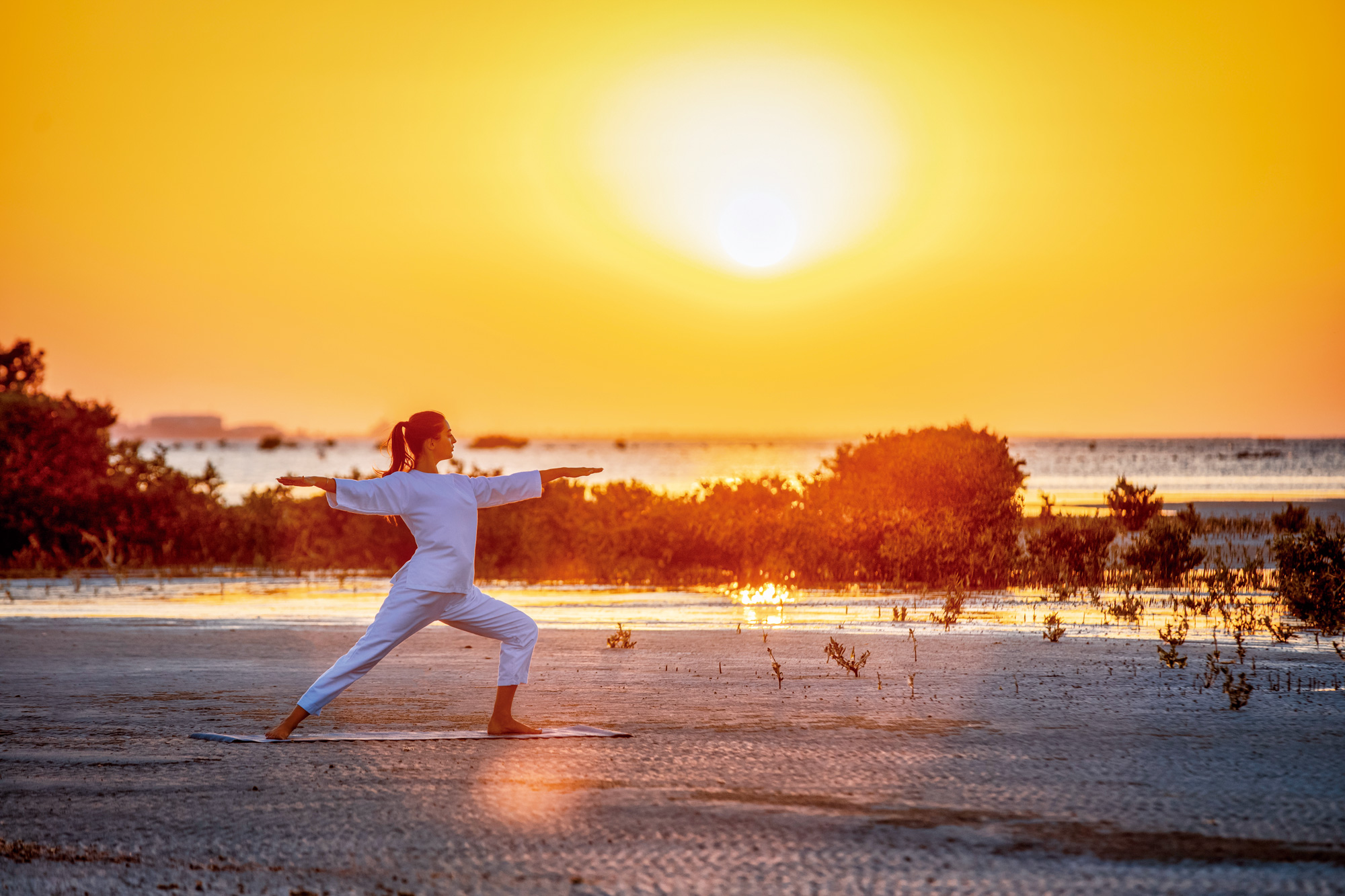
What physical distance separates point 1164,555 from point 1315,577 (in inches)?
230

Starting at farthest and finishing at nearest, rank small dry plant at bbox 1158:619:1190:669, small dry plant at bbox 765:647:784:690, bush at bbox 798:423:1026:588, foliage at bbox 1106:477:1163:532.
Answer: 1. foliage at bbox 1106:477:1163:532
2. bush at bbox 798:423:1026:588
3. small dry plant at bbox 1158:619:1190:669
4. small dry plant at bbox 765:647:784:690

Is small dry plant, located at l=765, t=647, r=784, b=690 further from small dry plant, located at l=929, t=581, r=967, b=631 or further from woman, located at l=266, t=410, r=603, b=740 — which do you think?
small dry plant, located at l=929, t=581, r=967, b=631

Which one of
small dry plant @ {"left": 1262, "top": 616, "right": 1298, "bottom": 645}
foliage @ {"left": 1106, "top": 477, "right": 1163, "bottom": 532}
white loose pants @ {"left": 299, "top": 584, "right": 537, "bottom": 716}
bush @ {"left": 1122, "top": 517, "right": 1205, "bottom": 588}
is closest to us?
white loose pants @ {"left": 299, "top": 584, "right": 537, "bottom": 716}

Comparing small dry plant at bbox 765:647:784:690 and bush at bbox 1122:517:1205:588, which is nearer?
small dry plant at bbox 765:647:784:690

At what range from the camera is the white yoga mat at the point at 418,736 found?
28.1 ft

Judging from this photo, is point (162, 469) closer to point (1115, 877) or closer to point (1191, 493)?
point (1115, 877)

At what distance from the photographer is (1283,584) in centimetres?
1691

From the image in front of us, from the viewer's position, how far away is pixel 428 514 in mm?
8516

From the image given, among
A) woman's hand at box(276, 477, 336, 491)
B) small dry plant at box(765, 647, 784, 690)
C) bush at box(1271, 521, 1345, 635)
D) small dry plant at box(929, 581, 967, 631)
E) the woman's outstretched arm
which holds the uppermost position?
the woman's outstretched arm

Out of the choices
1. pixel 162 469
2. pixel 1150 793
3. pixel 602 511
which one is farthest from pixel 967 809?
pixel 162 469

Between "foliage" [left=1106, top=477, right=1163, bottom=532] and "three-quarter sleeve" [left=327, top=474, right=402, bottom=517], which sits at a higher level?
"foliage" [left=1106, top=477, right=1163, bottom=532]

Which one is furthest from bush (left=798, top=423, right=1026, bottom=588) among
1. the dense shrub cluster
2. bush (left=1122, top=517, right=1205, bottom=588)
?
bush (left=1122, top=517, right=1205, bottom=588)

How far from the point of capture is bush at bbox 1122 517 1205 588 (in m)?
21.3

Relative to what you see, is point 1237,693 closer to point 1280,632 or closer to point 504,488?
point 1280,632
